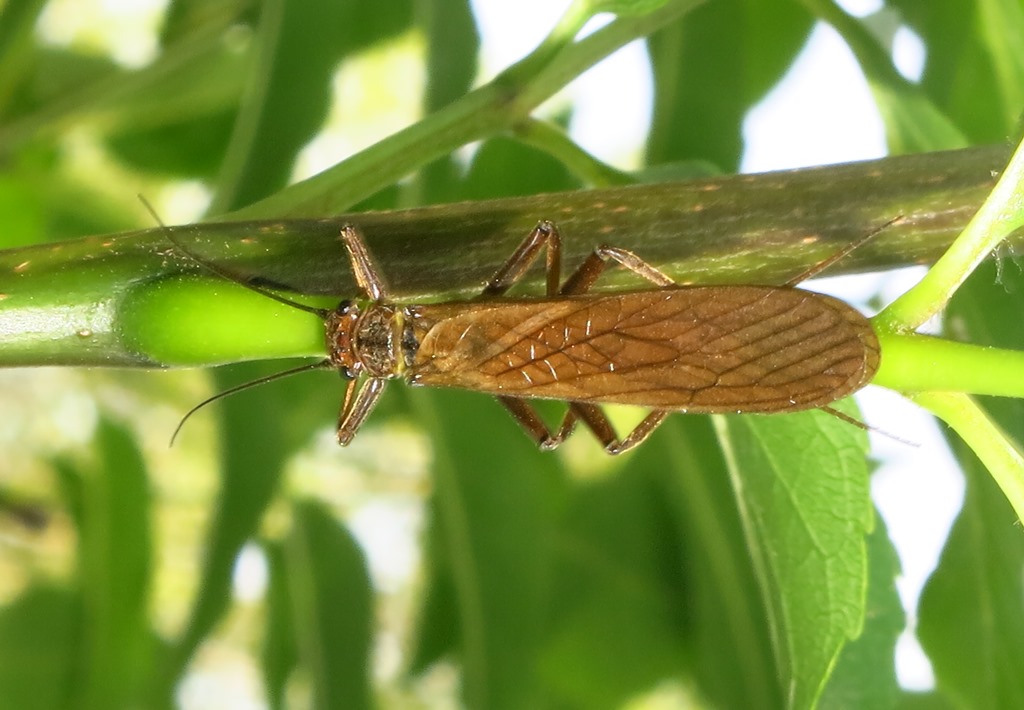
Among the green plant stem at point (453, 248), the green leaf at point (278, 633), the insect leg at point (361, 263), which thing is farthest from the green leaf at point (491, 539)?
the insect leg at point (361, 263)

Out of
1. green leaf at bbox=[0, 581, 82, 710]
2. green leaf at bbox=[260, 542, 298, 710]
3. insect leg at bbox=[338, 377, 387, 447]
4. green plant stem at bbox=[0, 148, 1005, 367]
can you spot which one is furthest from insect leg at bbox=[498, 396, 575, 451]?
green leaf at bbox=[0, 581, 82, 710]

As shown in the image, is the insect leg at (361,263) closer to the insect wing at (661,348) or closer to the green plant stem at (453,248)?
the green plant stem at (453,248)

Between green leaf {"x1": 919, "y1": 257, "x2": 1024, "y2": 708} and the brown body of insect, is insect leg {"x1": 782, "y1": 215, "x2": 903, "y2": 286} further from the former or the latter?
green leaf {"x1": 919, "y1": 257, "x2": 1024, "y2": 708}

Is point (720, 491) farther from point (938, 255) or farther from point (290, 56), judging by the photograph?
point (290, 56)

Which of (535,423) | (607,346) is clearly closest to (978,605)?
(607,346)

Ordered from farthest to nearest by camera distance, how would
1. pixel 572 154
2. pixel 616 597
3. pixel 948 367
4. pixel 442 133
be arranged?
pixel 616 597
pixel 572 154
pixel 442 133
pixel 948 367

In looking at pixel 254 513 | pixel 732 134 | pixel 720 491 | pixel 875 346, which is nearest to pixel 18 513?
pixel 254 513

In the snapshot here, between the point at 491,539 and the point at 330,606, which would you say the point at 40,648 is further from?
the point at 491,539
